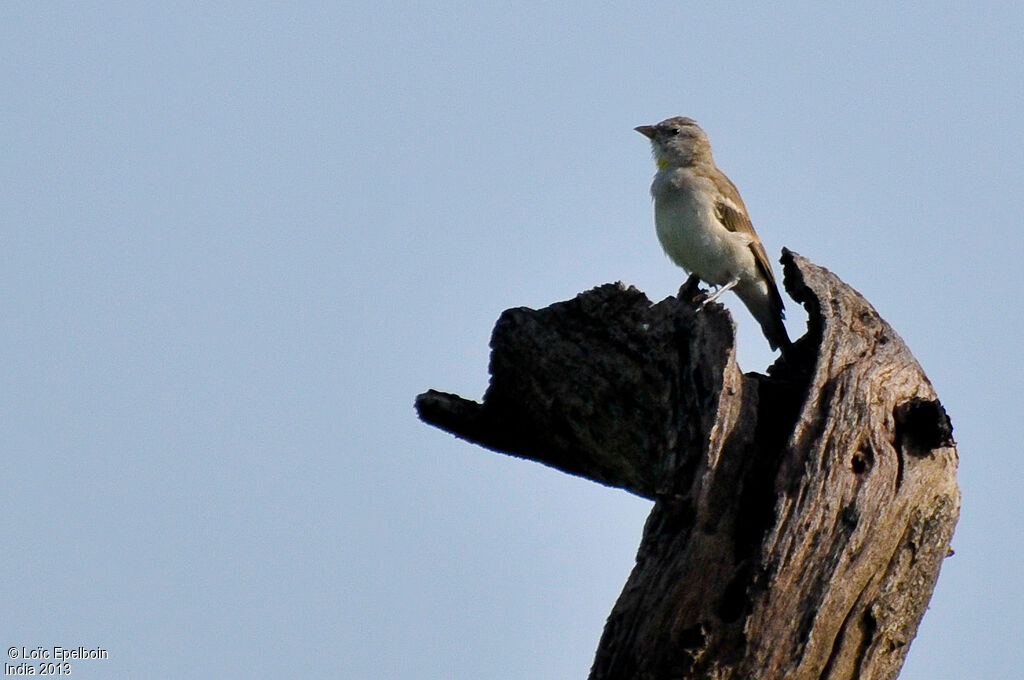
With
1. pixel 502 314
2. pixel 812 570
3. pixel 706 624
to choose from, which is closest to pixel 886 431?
pixel 812 570

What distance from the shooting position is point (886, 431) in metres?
6.32

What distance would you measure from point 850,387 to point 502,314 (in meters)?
1.98

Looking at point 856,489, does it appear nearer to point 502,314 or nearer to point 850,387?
point 850,387

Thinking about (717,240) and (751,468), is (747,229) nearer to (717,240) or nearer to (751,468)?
(717,240)

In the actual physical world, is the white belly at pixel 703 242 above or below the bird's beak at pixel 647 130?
below

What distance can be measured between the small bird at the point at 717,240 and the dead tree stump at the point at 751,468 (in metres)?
3.21

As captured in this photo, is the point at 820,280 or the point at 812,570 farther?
the point at 820,280

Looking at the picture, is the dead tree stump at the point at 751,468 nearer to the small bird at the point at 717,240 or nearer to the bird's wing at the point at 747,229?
the small bird at the point at 717,240

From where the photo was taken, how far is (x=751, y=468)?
609 cm

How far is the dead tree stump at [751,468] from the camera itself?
18.7 feet

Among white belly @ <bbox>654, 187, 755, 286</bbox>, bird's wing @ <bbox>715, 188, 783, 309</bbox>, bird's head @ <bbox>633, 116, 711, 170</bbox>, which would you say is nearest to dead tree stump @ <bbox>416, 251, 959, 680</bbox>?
white belly @ <bbox>654, 187, 755, 286</bbox>

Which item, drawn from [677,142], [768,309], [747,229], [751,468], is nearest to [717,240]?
[747,229]

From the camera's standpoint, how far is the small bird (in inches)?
408

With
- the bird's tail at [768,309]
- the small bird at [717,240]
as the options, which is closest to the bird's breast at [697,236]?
Result: the small bird at [717,240]
